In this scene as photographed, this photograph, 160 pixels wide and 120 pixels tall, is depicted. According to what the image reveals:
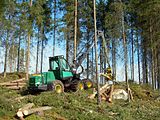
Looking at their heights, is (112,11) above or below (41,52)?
above

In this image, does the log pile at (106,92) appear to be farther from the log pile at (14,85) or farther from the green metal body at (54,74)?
the log pile at (14,85)

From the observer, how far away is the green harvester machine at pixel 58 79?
21506mm

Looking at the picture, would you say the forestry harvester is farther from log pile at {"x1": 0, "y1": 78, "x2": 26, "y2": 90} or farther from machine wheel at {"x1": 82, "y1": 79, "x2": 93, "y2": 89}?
log pile at {"x1": 0, "y1": 78, "x2": 26, "y2": 90}

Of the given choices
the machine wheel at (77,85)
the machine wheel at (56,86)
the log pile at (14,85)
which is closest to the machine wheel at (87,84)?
the machine wheel at (77,85)

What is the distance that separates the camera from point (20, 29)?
30109mm

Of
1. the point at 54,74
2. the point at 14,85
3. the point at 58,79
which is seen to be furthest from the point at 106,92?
the point at 14,85

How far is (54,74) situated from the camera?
22.9m

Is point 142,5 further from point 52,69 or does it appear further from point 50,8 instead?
point 52,69

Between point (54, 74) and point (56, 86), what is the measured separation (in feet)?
5.26

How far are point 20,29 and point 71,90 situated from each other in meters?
Answer: 9.71

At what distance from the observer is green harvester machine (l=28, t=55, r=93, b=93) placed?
2151cm

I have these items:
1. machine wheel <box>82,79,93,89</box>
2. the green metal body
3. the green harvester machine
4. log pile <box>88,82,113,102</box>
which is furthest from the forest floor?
machine wheel <box>82,79,93,89</box>

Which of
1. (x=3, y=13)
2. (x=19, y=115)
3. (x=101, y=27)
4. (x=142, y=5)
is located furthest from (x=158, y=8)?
(x=19, y=115)

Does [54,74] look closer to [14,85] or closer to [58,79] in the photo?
[58,79]
